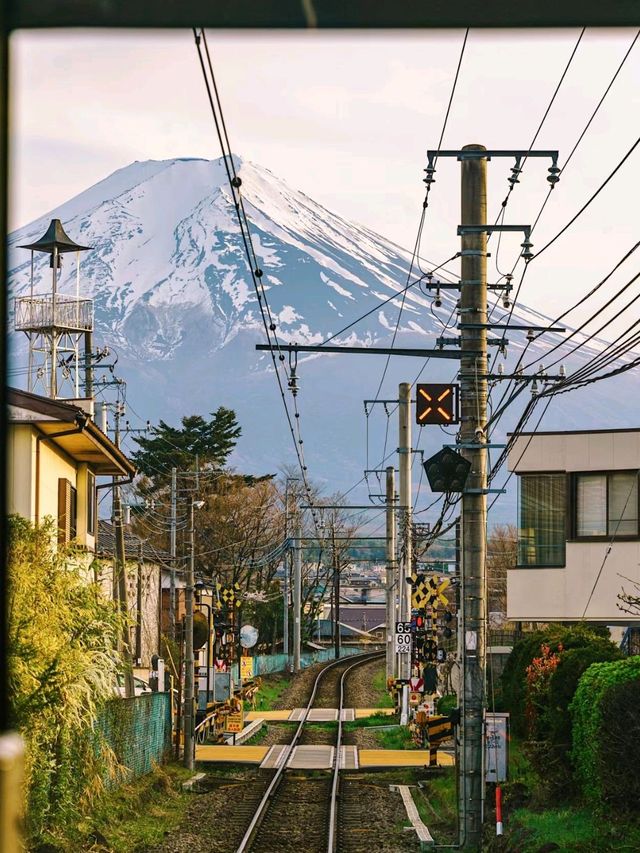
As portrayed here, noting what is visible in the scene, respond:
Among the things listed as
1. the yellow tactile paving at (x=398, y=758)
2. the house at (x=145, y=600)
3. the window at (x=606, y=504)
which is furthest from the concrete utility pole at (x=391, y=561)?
the yellow tactile paving at (x=398, y=758)

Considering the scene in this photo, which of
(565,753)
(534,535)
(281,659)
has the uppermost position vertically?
(534,535)

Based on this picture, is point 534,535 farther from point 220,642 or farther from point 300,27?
point 300,27

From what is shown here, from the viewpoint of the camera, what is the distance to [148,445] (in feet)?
251

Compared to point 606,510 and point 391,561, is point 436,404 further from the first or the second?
point 391,561

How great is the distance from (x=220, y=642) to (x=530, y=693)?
61.1ft

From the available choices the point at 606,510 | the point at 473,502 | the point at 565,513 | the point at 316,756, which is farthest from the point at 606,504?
the point at 473,502

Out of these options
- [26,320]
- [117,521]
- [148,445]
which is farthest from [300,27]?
[148,445]

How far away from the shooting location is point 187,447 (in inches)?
3093

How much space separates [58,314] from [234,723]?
14699 millimetres

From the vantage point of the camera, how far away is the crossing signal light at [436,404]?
20.0 m

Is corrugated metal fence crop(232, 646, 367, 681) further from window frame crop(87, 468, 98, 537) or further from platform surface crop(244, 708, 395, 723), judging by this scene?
window frame crop(87, 468, 98, 537)

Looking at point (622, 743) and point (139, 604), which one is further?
point (139, 604)

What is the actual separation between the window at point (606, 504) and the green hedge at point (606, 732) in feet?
50.8

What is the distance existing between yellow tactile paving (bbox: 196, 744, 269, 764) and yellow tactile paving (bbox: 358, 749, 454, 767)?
8.02ft
